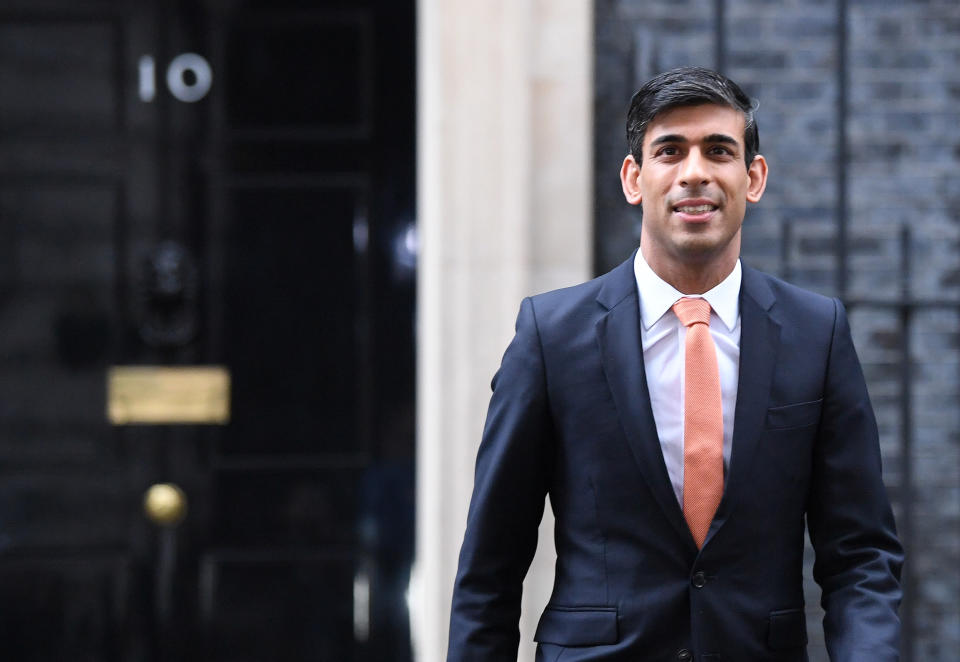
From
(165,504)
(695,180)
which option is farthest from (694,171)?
(165,504)

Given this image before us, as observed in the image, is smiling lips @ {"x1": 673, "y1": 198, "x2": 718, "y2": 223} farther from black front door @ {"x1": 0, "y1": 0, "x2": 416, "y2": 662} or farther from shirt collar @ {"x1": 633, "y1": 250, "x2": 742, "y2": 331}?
black front door @ {"x1": 0, "y1": 0, "x2": 416, "y2": 662}

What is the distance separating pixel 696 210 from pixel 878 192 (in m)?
2.20

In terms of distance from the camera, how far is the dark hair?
1.97 metres

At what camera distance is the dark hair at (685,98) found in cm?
197

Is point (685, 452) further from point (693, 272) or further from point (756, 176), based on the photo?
point (756, 176)

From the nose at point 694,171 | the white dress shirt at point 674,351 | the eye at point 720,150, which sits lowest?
the white dress shirt at point 674,351

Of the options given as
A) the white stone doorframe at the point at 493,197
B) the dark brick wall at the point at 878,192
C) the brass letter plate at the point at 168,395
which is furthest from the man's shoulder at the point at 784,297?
the brass letter plate at the point at 168,395

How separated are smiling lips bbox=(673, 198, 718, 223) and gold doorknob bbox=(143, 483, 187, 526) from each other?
2.59 meters

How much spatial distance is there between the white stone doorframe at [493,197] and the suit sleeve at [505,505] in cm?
151

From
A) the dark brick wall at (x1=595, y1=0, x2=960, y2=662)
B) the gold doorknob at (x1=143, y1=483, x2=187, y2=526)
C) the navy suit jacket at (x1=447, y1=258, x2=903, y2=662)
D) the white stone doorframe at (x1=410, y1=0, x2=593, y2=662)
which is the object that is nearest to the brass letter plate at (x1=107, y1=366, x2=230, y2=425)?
the gold doorknob at (x1=143, y1=483, x2=187, y2=526)

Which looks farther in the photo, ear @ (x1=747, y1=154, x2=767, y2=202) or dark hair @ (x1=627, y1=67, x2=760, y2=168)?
ear @ (x1=747, y1=154, x2=767, y2=202)

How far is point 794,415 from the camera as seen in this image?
2.01m

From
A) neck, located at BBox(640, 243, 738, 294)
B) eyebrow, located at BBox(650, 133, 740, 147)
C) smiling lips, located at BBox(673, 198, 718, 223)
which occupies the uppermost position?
eyebrow, located at BBox(650, 133, 740, 147)

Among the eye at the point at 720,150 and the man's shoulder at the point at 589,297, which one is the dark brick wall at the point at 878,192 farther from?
the eye at the point at 720,150
